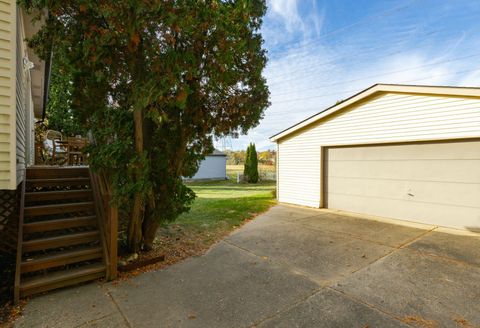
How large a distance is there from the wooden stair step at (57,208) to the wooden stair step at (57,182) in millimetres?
576

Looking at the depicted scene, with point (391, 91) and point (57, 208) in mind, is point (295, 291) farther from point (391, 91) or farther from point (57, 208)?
point (391, 91)

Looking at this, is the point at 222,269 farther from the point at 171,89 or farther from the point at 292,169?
the point at 292,169

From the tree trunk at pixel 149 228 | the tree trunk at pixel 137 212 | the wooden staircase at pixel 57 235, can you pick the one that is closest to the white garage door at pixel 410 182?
the tree trunk at pixel 149 228

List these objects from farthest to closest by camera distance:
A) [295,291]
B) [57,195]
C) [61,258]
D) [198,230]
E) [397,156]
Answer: [397,156], [198,230], [57,195], [61,258], [295,291]

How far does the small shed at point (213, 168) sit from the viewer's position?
22.5m

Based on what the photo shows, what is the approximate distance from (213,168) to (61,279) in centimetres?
1994

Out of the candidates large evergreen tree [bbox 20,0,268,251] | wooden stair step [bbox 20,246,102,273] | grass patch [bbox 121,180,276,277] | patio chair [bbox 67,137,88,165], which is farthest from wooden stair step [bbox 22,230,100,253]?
patio chair [bbox 67,137,88,165]

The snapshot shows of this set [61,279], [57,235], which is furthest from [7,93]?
[61,279]

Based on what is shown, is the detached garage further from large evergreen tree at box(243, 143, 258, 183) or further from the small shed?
the small shed

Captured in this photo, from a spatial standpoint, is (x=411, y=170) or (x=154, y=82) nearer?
(x=154, y=82)

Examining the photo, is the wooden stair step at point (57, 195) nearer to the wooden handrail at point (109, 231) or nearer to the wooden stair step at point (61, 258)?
the wooden handrail at point (109, 231)

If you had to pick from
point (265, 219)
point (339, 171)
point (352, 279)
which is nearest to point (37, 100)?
point (265, 219)

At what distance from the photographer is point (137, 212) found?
411 centimetres

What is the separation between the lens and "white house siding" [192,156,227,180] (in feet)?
73.9
